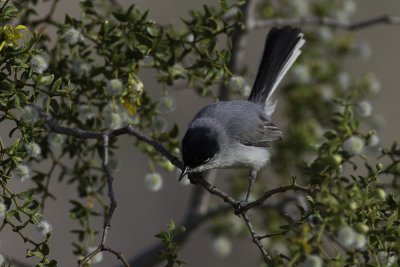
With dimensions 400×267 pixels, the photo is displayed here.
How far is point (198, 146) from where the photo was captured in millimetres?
3020

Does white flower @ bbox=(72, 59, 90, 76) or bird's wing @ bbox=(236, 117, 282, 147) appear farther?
bird's wing @ bbox=(236, 117, 282, 147)

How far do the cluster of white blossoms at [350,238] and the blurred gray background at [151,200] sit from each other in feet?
13.4

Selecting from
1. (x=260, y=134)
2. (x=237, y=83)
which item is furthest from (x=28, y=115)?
(x=260, y=134)

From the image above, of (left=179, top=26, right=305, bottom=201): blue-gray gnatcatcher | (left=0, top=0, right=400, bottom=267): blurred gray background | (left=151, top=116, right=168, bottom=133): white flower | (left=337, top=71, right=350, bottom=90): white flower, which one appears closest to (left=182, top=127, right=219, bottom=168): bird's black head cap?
(left=179, top=26, right=305, bottom=201): blue-gray gnatcatcher

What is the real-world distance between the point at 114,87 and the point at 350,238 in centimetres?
131

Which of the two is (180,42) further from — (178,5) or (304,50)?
(178,5)

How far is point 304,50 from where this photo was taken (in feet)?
13.4

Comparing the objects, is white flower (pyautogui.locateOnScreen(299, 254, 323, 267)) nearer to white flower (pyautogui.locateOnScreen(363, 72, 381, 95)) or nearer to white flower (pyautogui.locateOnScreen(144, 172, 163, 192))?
white flower (pyautogui.locateOnScreen(144, 172, 163, 192))

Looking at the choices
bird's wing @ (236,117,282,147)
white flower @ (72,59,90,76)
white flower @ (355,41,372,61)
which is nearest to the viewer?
white flower @ (72,59,90,76)

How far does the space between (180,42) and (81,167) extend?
85 cm

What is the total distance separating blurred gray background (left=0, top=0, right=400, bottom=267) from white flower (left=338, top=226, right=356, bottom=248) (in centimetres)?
412

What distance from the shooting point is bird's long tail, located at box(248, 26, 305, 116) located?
3.80m

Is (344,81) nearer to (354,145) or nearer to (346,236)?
(354,145)

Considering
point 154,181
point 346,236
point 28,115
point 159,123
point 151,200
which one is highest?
point 346,236
